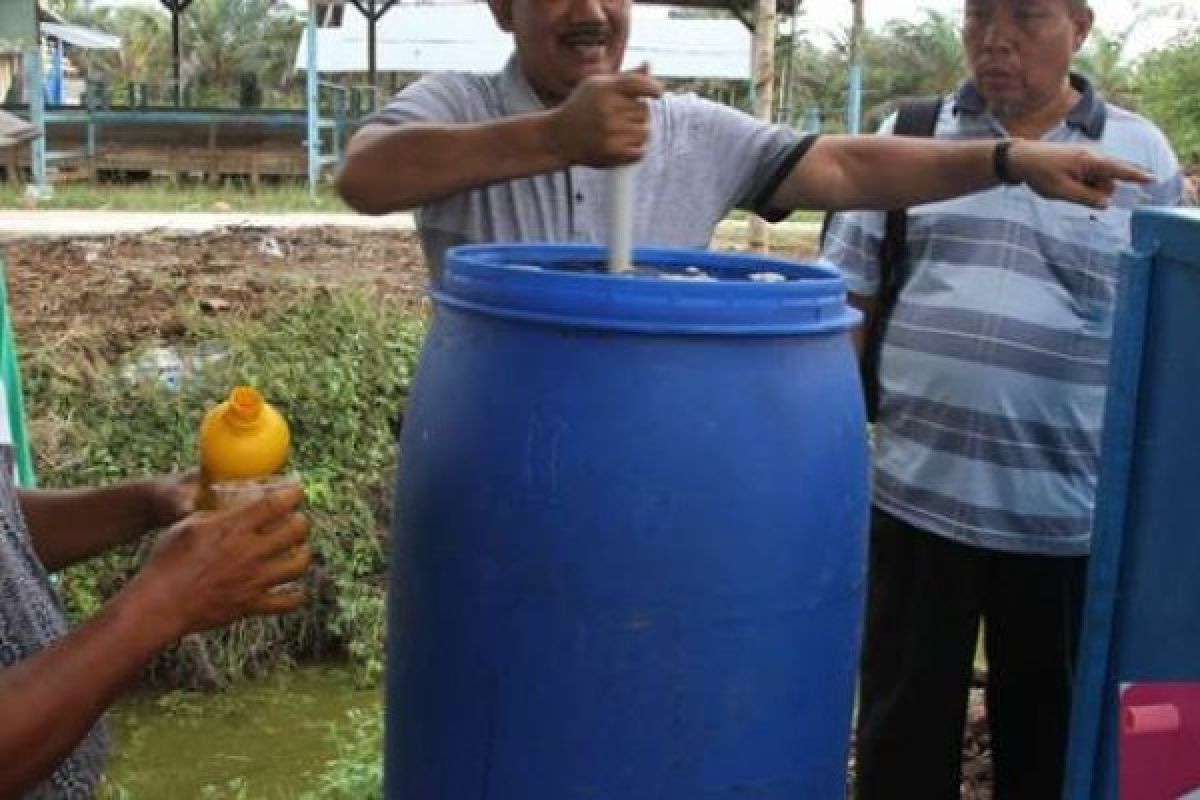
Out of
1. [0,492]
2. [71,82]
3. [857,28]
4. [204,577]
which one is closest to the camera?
[204,577]

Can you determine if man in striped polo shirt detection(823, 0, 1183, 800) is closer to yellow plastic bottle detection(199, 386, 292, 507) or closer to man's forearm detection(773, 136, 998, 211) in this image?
man's forearm detection(773, 136, 998, 211)

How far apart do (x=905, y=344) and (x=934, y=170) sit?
1.53 feet

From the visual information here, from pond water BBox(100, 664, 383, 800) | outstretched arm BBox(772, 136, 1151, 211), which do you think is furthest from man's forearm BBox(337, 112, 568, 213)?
pond water BBox(100, 664, 383, 800)

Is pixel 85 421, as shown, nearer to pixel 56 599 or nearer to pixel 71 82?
pixel 56 599

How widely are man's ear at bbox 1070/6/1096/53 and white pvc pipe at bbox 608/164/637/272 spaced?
4.11 ft

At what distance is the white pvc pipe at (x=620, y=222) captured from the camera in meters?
1.58

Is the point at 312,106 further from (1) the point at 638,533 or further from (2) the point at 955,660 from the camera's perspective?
(1) the point at 638,533

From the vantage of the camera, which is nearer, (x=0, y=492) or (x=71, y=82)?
(x=0, y=492)

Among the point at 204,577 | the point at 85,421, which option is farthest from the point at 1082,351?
the point at 85,421

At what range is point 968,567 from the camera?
2.41 meters

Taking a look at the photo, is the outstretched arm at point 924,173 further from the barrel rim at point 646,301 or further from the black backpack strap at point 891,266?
the barrel rim at point 646,301

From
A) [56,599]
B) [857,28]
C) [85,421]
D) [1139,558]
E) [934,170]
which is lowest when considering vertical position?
[85,421]

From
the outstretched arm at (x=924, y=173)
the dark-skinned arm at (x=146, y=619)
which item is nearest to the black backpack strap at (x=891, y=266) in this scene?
the outstretched arm at (x=924, y=173)

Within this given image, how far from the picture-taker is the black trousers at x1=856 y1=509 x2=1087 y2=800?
2412 mm
